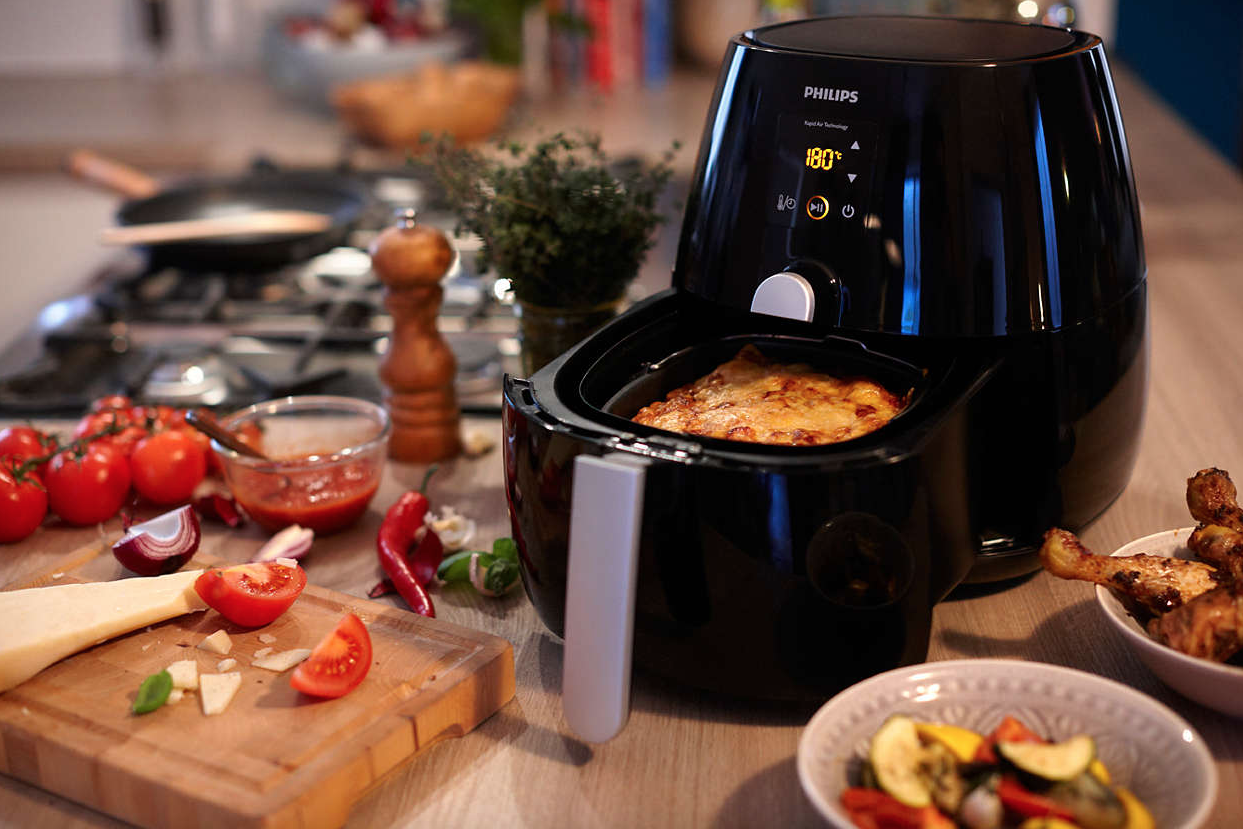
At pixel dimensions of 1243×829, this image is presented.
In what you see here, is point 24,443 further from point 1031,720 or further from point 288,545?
point 1031,720

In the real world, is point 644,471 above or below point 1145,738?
above

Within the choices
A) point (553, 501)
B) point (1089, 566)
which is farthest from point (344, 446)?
point (1089, 566)

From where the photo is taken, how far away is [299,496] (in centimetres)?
111

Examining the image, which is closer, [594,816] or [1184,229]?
[594,816]

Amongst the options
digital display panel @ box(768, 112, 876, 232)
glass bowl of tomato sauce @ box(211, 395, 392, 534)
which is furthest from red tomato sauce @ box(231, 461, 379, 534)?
digital display panel @ box(768, 112, 876, 232)

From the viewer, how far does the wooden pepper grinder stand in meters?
1.21

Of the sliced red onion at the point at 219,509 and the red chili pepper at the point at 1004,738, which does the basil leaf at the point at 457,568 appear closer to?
the sliced red onion at the point at 219,509

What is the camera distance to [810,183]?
0.93 m

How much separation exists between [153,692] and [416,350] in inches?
19.6

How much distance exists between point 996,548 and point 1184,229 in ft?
3.99

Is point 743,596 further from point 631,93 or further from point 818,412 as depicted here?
point 631,93

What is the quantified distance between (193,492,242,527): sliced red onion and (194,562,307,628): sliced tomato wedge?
226 millimetres

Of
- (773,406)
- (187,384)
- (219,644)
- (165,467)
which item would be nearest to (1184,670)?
(773,406)

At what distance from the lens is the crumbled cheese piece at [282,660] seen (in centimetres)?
87
